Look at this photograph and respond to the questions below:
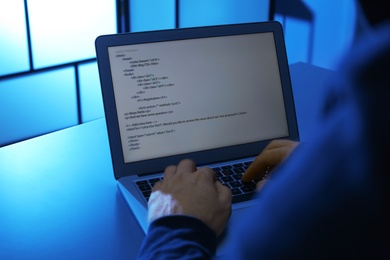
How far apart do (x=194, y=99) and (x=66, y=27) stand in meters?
2.01

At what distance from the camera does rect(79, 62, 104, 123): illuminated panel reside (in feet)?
9.77

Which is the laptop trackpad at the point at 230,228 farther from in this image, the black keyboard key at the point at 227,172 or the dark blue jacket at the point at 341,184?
the dark blue jacket at the point at 341,184

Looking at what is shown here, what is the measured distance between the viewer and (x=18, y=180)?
95 centimetres

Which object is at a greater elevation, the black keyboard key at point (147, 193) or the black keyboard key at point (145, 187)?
the black keyboard key at point (145, 187)

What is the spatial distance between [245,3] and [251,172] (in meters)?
2.78

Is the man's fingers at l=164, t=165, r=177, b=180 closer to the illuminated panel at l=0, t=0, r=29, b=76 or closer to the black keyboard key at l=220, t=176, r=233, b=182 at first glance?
the black keyboard key at l=220, t=176, r=233, b=182

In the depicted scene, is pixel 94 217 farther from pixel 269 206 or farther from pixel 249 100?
pixel 269 206

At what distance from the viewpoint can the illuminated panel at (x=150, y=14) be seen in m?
3.01

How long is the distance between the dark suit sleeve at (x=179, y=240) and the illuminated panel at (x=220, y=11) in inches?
107

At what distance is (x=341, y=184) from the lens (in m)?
0.36

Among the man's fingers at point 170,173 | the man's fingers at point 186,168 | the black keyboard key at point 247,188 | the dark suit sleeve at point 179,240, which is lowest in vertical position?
the black keyboard key at point 247,188

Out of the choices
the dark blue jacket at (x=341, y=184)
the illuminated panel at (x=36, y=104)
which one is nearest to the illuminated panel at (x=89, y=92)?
the illuminated panel at (x=36, y=104)

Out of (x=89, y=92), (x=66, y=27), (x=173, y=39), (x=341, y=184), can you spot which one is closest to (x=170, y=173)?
(x=173, y=39)

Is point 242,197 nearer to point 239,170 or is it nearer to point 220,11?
point 239,170
